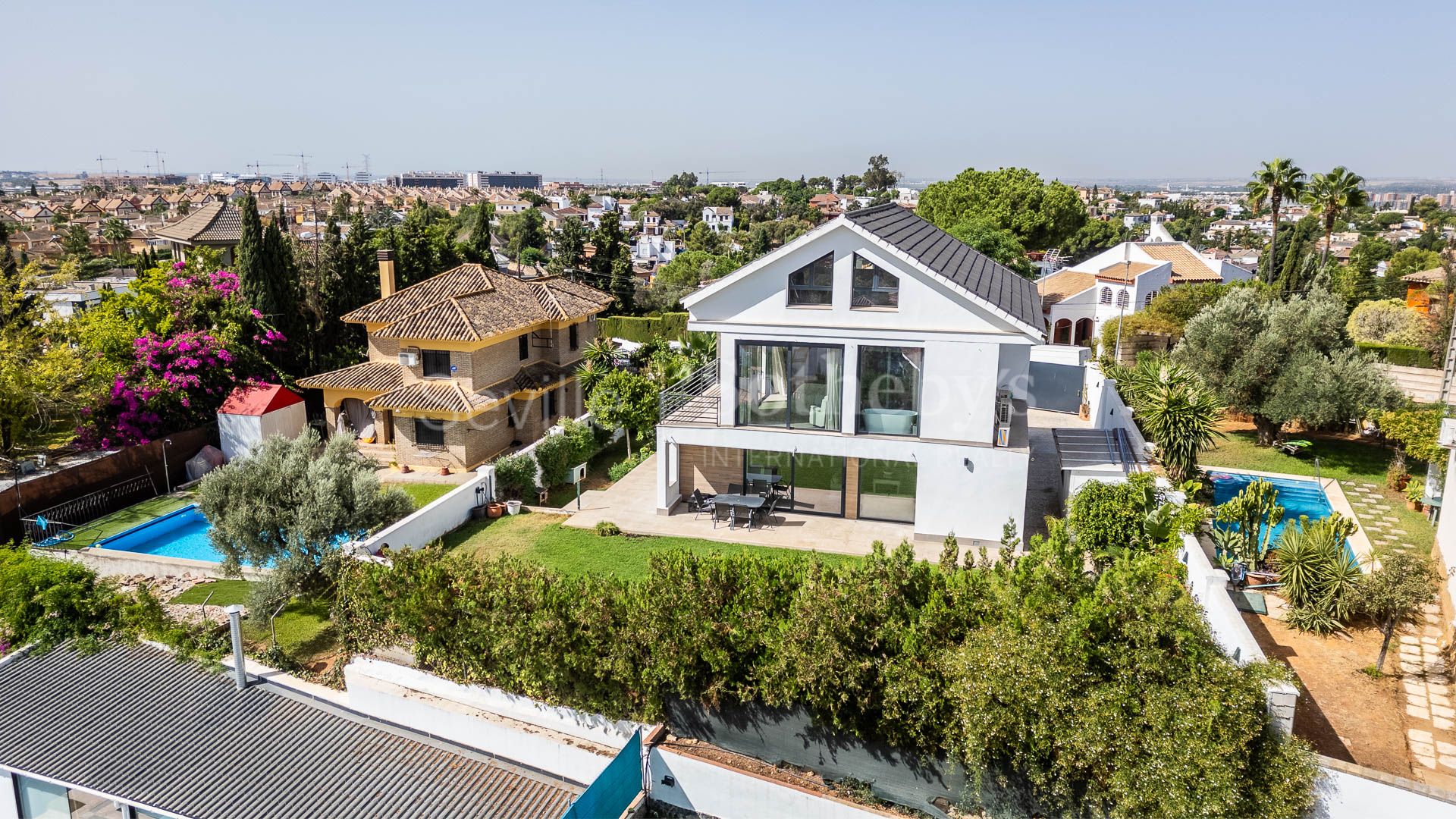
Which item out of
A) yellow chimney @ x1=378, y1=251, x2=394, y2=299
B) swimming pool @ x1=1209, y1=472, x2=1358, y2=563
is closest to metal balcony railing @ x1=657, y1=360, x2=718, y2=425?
yellow chimney @ x1=378, y1=251, x2=394, y2=299

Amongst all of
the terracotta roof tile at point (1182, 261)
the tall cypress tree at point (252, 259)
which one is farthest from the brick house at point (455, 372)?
the terracotta roof tile at point (1182, 261)

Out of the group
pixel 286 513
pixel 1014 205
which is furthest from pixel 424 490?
pixel 1014 205

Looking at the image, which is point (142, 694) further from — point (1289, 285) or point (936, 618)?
point (1289, 285)

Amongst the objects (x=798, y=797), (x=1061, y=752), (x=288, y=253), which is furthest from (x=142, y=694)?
(x=288, y=253)

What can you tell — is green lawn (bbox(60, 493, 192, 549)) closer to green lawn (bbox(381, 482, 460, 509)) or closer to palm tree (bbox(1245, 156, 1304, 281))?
green lawn (bbox(381, 482, 460, 509))

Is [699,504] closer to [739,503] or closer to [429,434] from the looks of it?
[739,503]

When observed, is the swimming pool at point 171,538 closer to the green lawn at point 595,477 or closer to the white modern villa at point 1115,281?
the green lawn at point 595,477
